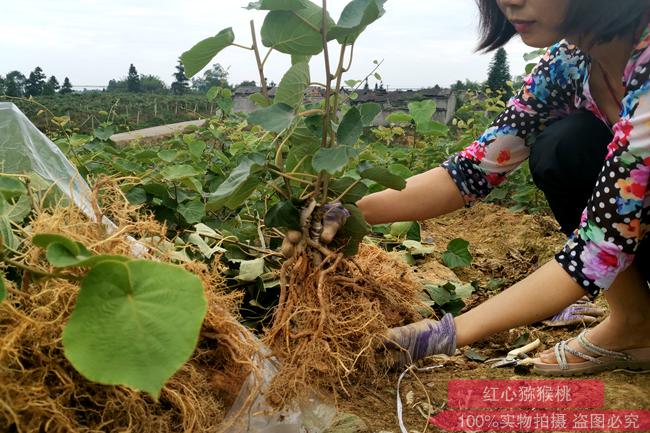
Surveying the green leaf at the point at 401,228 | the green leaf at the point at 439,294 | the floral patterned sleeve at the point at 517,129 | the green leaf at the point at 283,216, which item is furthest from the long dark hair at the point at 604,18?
the green leaf at the point at 401,228

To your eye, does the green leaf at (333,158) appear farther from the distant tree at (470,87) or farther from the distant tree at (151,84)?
the distant tree at (151,84)

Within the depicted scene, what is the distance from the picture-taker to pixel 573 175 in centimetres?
137

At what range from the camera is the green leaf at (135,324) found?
1.89 feet

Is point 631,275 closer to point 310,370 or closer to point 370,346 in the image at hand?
point 370,346

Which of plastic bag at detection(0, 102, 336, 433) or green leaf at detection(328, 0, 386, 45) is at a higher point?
green leaf at detection(328, 0, 386, 45)

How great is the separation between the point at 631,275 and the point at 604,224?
0.37 metres

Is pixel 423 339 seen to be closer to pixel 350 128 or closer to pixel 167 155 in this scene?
pixel 350 128

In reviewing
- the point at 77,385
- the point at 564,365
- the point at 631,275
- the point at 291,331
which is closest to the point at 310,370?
the point at 291,331

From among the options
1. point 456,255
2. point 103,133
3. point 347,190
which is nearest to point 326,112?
point 347,190

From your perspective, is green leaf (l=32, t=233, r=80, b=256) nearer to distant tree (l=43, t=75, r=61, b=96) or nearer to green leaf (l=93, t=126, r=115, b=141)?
green leaf (l=93, t=126, r=115, b=141)

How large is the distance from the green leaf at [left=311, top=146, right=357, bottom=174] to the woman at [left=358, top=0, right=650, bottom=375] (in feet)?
1.23

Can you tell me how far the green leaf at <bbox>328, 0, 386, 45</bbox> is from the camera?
951 millimetres

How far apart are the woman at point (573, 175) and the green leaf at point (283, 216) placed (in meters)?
0.26

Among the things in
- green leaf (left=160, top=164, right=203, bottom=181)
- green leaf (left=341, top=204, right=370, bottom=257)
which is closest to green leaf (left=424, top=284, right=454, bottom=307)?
green leaf (left=341, top=204, right=370, bottom=257)
